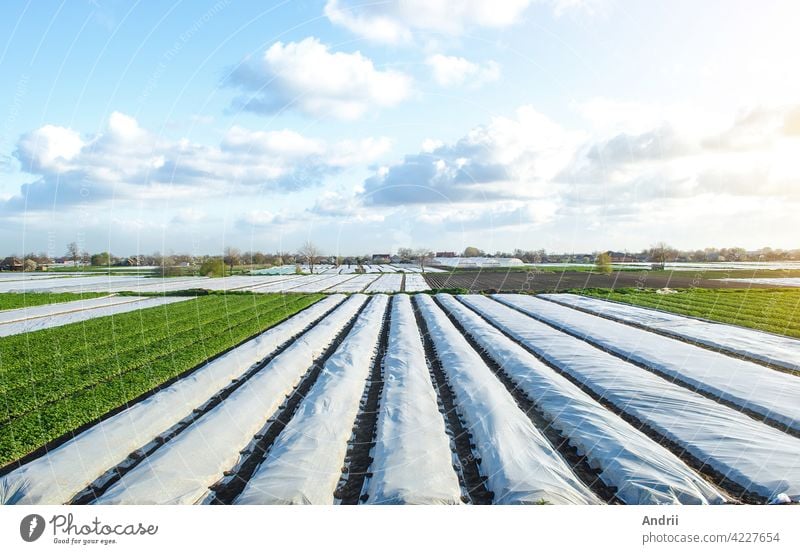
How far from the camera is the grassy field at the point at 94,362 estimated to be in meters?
7.88

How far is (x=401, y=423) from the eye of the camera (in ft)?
23.5

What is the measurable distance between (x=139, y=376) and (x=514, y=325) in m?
12.9

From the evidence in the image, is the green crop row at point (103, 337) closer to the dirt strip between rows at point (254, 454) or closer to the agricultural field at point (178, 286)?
the dirt strip between rows at point (254, 454)

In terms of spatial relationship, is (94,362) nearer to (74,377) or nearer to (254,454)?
(74,377)

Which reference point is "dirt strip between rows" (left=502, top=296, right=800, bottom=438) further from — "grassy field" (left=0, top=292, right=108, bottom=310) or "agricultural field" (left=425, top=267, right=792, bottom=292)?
"grassy field" (left=0, top=292, right=108, bottom=310)

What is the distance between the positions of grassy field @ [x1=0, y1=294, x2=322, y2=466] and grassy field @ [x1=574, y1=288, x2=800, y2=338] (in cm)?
2007

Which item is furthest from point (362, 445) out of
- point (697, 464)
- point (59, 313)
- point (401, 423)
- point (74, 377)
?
point (59, 313)

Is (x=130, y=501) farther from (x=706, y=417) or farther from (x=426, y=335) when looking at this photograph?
(x=426, y=335)

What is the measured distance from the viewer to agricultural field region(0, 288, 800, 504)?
5504 mm

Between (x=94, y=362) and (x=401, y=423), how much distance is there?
9547 mm

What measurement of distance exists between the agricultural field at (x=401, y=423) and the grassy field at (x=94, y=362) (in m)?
0.06

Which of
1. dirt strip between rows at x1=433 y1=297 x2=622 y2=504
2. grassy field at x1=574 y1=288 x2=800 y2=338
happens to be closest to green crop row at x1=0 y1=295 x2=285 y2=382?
dirt strip between rows at x1=433 y1=297 x2=622 y2=504

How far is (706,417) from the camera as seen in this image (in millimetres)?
7559
